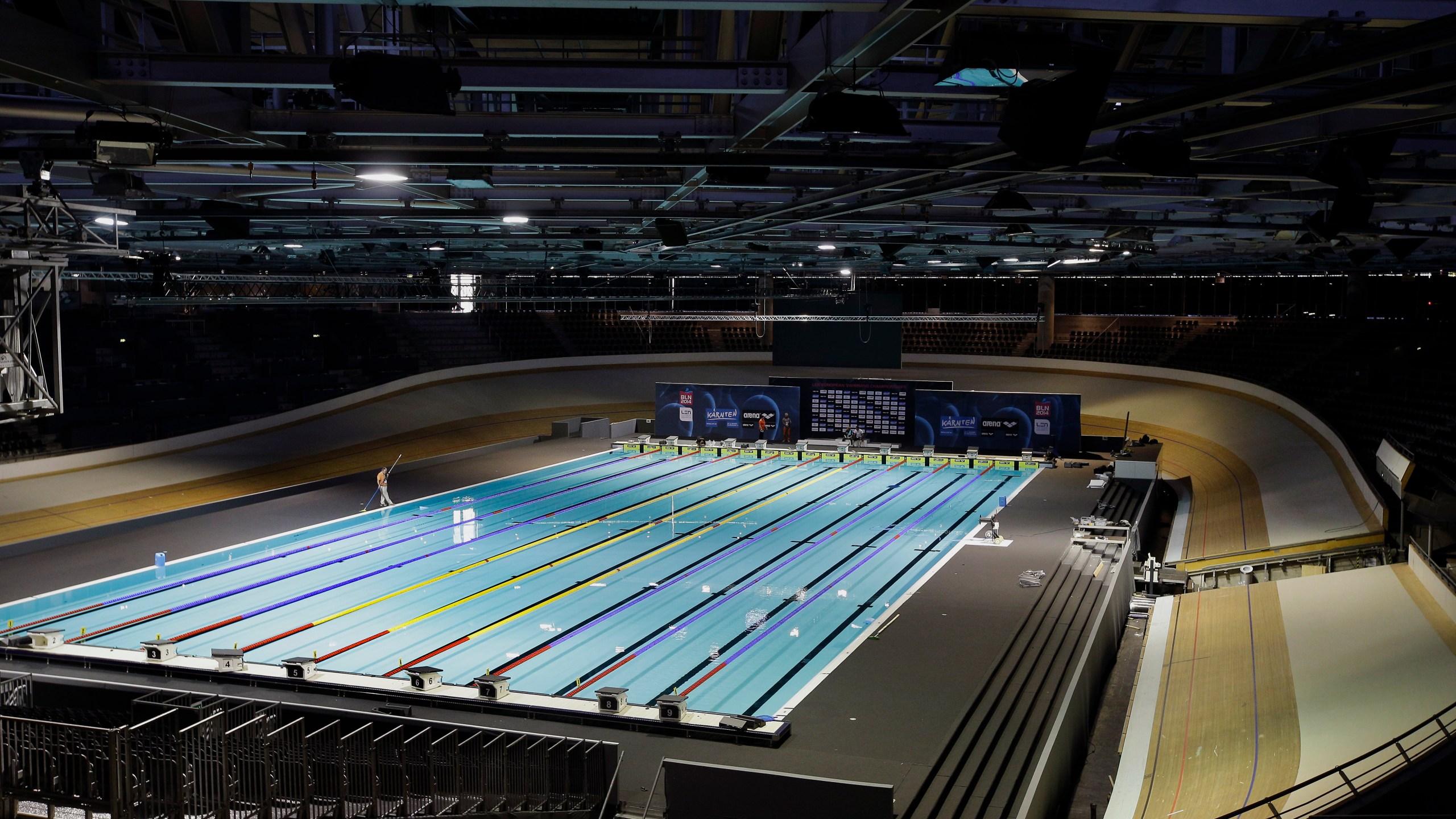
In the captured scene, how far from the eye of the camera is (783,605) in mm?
12266

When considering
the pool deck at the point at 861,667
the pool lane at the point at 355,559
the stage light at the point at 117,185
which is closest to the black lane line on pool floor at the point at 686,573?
the pool deck at the point at 861,667

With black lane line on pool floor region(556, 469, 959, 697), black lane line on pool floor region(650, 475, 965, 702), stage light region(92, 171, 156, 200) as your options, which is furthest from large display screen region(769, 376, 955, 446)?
Answer: stage light region(92, 171, 156, 200)

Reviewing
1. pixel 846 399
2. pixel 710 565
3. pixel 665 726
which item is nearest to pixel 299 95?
pixel 665 726

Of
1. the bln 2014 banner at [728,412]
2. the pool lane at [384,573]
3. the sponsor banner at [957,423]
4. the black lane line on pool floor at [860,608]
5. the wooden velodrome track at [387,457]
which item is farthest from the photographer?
the bln 2014 banner at [728,412]

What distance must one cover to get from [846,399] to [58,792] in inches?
808

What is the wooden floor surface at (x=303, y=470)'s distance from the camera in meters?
15.6

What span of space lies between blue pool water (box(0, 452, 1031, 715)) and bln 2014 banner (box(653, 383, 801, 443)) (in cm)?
595

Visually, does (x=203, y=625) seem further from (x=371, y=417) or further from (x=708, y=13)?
(x=371, y=417)

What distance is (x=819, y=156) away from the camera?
7480 millimetres

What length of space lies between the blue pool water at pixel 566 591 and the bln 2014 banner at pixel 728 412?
234 inches

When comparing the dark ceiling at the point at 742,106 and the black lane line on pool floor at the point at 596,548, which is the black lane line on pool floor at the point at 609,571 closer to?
the black lane line on pool floor at the point at 596,548

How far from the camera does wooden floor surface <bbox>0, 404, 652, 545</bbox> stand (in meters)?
15.6

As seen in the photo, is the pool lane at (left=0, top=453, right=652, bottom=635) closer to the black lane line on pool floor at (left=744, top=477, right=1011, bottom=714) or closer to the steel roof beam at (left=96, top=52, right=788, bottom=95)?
Result: the black lane line on pool floor at (left=744, top=477, right=1011, bottom=714)

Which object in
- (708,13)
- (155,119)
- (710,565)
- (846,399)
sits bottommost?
(710,565)
